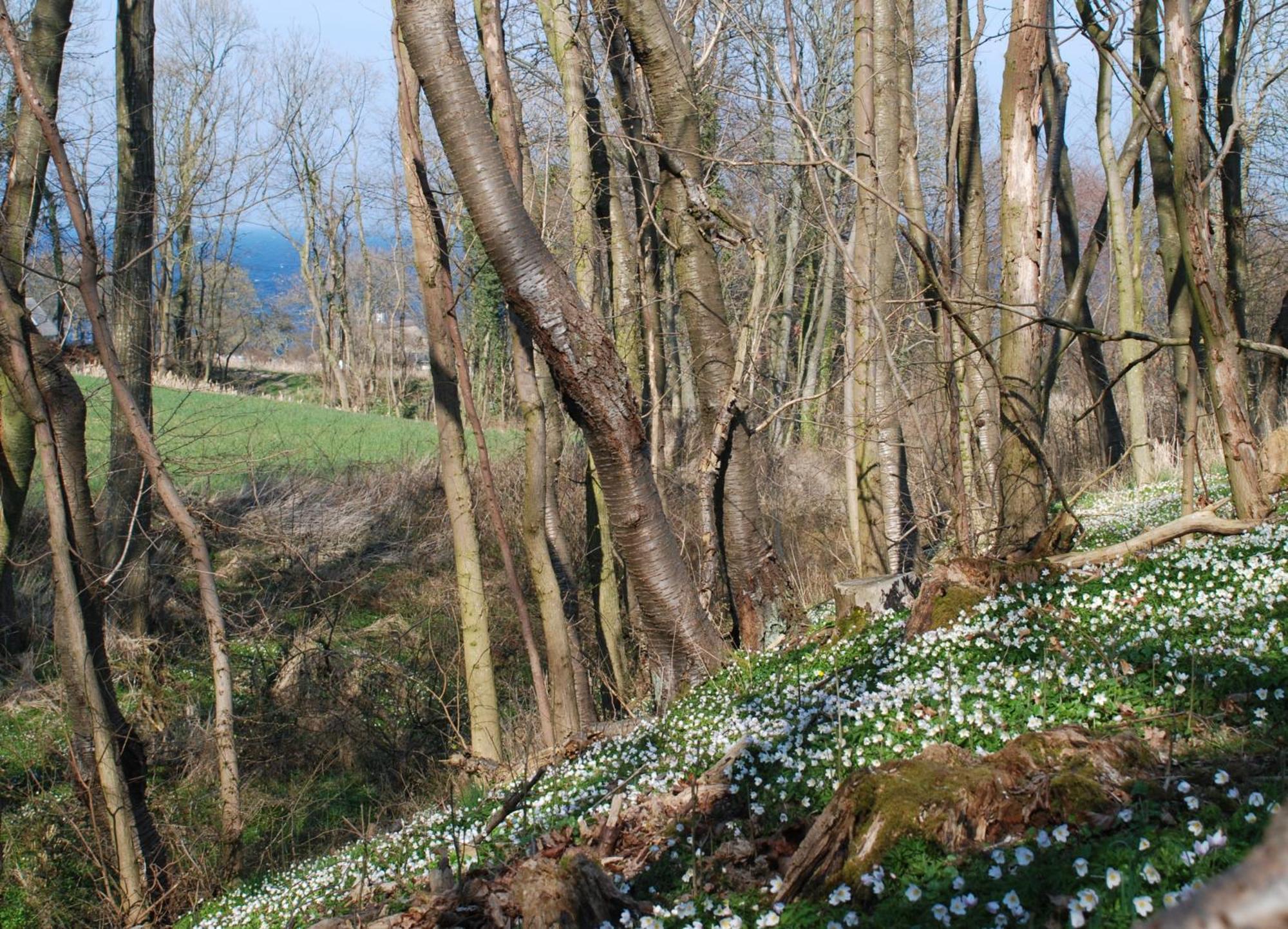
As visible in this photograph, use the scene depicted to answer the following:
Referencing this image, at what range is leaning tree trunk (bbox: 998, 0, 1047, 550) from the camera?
919 centimetres

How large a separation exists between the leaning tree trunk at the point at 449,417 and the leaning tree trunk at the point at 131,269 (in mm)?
4683

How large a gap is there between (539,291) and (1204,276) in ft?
18.6

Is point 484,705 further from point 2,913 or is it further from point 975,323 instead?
point 975,323

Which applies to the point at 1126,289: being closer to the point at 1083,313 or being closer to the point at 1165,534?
the point at 1083,313

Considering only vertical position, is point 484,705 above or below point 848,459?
below

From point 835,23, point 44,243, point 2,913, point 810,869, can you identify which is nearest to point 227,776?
point 2,913

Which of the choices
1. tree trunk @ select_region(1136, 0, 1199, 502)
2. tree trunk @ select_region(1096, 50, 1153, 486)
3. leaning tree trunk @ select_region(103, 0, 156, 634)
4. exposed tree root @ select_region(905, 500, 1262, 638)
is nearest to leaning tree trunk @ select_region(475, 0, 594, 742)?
exposed tree root @ select_region(905, 500, 1262, 638)

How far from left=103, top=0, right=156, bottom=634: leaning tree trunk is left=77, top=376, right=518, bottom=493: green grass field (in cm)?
78

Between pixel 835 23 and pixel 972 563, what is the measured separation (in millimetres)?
24490

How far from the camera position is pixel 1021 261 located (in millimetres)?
9289

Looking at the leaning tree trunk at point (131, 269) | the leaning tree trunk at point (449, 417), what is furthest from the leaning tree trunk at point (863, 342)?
the leaning tree trunk at point (131, 269)

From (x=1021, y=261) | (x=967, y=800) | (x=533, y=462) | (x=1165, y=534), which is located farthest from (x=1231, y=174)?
(x=967, y=800)

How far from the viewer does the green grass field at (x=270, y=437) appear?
60.6ft

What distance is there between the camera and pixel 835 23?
92.4ft
